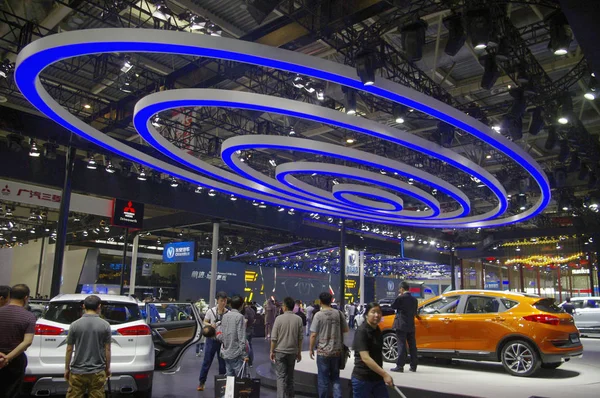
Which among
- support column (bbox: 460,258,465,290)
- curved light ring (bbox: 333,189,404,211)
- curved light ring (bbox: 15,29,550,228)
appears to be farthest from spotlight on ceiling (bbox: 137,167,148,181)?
support column (bbox: 460,258,465,290)

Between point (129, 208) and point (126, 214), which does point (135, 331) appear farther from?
point (129, 208)

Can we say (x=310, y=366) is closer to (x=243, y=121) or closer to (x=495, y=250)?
(x=243, y=121)

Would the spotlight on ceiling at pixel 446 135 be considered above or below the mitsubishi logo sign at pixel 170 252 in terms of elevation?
above

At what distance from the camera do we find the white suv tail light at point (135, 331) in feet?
20.2

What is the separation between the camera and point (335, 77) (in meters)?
7.86

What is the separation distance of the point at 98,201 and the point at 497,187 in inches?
554

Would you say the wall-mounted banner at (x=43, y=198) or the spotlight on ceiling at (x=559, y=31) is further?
the wall-mounted banner at (x=43, y=198)

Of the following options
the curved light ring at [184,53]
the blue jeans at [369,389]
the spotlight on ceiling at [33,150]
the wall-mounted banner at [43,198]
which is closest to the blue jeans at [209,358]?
the blue jeans at [369,389]

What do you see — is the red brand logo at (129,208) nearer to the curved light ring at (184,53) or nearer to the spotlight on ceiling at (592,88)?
the curved light ring at (184,53)

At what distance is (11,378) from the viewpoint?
15.7 feet

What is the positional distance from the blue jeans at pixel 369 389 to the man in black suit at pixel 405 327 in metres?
3.61

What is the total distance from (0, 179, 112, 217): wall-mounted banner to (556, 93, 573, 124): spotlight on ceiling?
15.3 metres

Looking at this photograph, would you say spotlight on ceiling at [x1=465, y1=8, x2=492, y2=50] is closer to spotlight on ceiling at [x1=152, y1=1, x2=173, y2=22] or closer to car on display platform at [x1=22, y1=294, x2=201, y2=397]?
spotlight on ceiling at [x1=152, y1=1, x2=173, y2=22]

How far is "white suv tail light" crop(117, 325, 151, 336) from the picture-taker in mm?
6156
